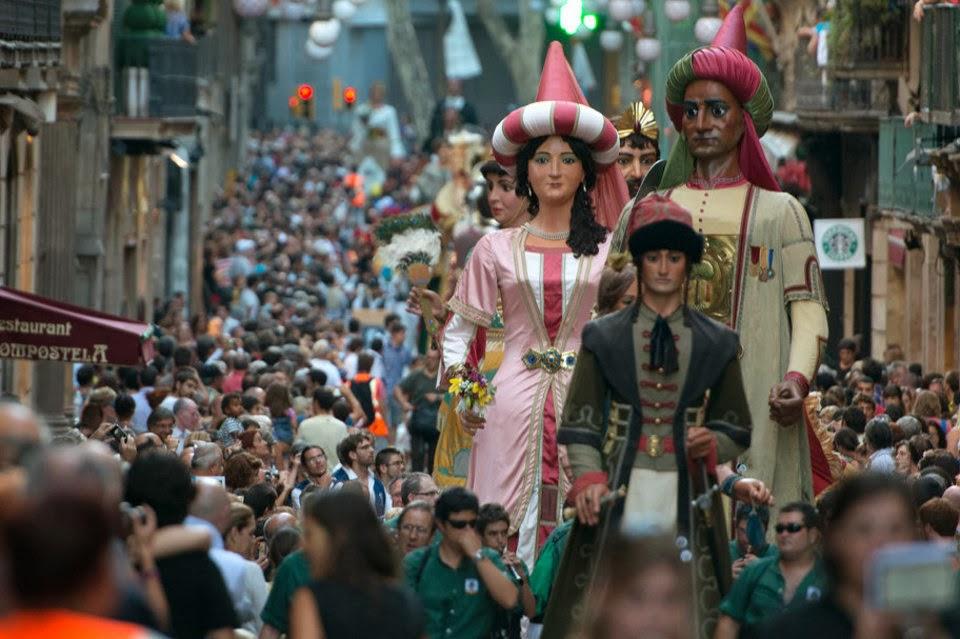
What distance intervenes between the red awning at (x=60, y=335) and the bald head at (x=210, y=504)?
908 centimetres

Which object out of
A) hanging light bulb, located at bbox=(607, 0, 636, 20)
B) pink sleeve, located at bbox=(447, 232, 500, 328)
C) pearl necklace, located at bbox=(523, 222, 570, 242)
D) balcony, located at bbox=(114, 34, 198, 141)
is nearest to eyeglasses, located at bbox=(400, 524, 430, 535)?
pink sleeve, located at bbox=(447, 232, 500, 328)

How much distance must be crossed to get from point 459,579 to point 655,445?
40.0 inches

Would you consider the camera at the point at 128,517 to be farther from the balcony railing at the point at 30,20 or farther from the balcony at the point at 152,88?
the balcony at the point at 152,88

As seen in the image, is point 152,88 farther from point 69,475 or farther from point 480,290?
point 69,475

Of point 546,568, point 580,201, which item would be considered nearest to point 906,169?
point 580,201

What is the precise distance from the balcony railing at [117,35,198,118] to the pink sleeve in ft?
Result: 80.5

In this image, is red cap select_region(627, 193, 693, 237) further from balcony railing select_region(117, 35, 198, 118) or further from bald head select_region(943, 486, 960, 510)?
balcony railing select_region(117, 35, 198, 118)

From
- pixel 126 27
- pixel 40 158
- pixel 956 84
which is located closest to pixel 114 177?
pixel 126 27

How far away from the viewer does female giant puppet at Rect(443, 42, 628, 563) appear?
11891 millimetres

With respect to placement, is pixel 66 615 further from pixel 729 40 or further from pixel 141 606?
pixel 729 40

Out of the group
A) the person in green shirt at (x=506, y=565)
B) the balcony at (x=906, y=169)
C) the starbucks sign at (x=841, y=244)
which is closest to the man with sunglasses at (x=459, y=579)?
the person in green shirt at (x=506, y=565)

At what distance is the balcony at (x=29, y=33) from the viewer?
71.9ft

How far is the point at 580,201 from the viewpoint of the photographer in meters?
12.2

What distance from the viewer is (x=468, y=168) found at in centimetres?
3550
